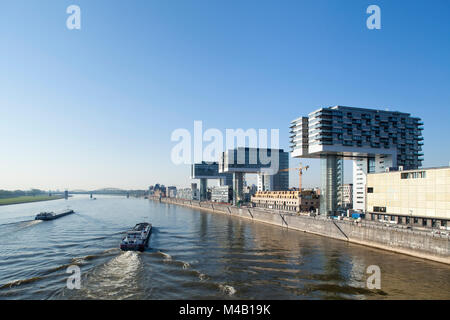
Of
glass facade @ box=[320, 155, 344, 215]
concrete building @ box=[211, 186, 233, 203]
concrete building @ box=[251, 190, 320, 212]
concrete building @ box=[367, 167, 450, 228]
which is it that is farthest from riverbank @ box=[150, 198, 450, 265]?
concrete building @ box=[211, 186, 233, 203]

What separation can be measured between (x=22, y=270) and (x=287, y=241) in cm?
4286

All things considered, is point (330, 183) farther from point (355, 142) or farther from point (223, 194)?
point (223, 194)

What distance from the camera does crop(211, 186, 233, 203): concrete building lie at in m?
176

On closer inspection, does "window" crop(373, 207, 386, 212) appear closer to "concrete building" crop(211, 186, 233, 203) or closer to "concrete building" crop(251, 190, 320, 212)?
"concrete building" crop(251, 190, 320, 212)

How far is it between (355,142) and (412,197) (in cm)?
4163

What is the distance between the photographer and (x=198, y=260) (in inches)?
1487

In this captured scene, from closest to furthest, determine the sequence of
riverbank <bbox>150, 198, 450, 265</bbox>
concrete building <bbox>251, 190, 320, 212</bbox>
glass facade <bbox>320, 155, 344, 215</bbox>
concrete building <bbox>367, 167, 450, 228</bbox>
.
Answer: riverbank <bbox>150, 198, 450, 265</bbox>, concrete building <bbox>367, 167, 450, 228</bbox>, glass facade <bbox>320, 155, 344, 215</bbox>, concrete building <bbox>251, 190, 320, 212</bbox>

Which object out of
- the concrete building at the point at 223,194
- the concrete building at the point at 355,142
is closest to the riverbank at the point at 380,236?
the concrete building at the point at 355,142

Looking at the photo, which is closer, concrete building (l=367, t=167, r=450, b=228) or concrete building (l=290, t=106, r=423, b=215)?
concrete building (l=367, t=167, r=450, b=228)

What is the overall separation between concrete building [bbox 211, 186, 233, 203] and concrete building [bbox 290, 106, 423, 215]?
8330 centimetres

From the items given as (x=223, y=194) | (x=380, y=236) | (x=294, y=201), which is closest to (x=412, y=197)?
(x=380, y=236)

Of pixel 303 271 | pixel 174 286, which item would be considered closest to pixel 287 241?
pixel 303 271

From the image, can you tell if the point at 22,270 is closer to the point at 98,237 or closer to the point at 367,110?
the point at 98,237

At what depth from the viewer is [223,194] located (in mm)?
181500
